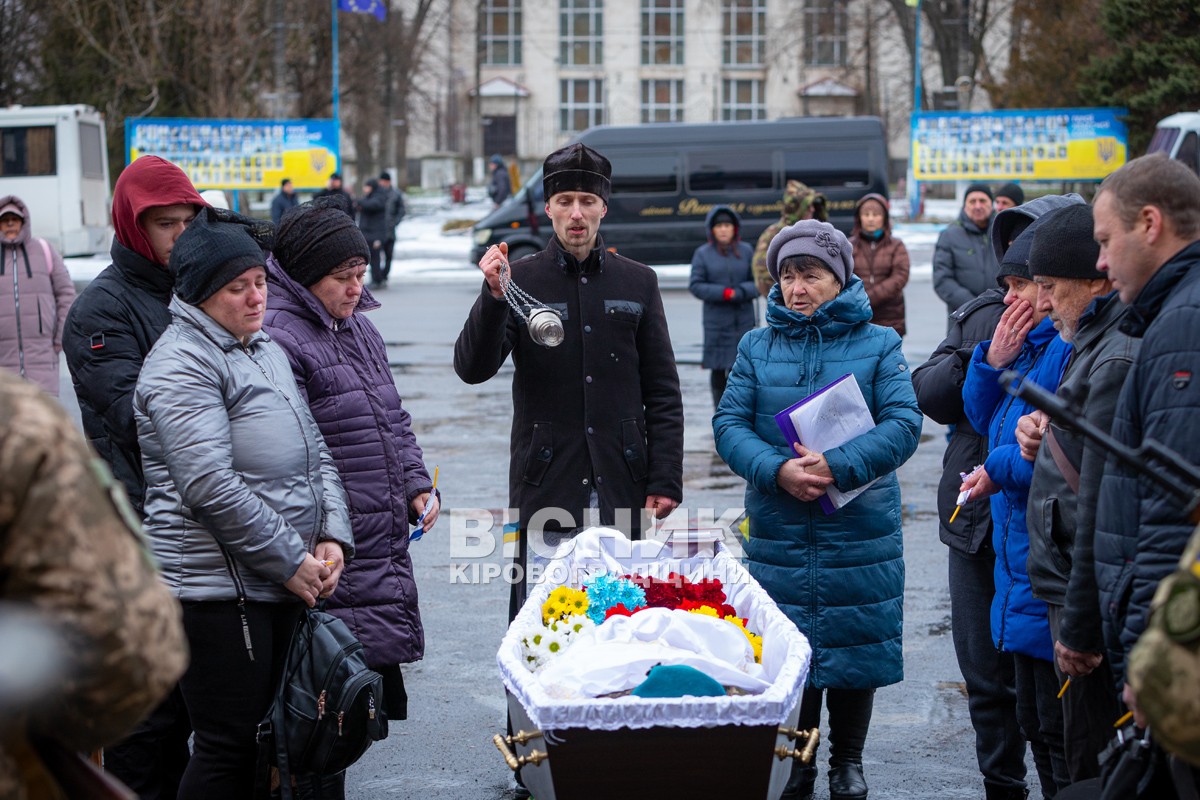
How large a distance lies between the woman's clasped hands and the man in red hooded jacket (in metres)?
2.09

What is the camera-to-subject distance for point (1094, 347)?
3555mm

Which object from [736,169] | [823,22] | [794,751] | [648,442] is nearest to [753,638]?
[794,751]

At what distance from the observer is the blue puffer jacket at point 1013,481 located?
408cm

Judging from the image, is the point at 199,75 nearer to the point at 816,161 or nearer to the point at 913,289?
the point at 816,161

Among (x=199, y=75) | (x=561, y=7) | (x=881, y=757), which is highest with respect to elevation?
(x=561, y=7)

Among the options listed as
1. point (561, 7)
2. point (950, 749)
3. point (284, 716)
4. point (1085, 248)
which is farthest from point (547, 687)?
point (561, 7)

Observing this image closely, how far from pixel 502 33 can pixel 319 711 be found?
219 feet

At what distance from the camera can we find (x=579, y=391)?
4824 mm

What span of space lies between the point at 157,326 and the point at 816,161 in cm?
2058

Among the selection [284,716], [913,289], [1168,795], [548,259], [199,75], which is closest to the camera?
[1168,795]

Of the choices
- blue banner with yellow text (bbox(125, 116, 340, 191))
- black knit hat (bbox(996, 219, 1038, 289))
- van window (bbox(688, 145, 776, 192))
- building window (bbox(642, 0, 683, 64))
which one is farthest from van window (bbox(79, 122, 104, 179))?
building window (bbox(642, 0, 683, 64))

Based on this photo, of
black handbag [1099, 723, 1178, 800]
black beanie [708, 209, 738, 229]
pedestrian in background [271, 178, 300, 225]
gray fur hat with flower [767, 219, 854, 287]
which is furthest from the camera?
pedestrian in background [271, 178, 300, 225]

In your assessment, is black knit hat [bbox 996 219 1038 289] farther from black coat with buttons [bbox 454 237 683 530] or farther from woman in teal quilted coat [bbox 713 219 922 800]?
black coat with buttons [bbox 454 237 683 530]

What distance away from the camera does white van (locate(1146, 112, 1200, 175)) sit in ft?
63.1
